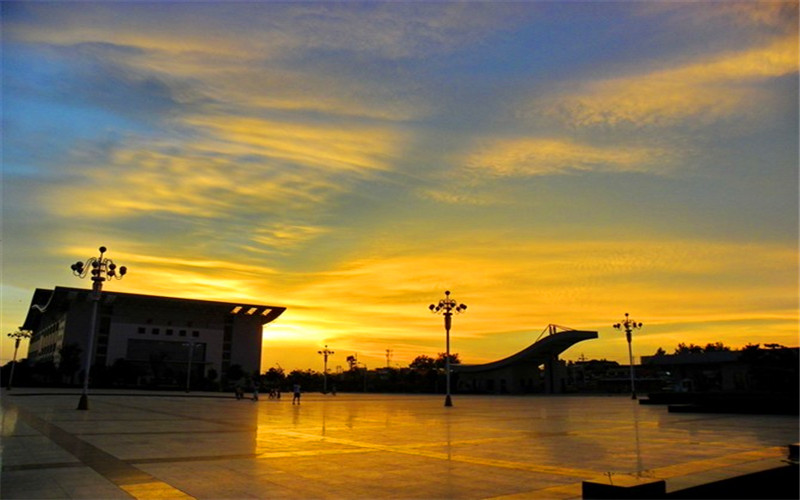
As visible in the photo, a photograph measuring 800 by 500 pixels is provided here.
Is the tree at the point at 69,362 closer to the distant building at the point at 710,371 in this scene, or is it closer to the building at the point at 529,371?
the building at the point at 529,371

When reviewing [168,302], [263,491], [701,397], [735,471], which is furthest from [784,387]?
[168,302]

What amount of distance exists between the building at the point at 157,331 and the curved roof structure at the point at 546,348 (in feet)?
154

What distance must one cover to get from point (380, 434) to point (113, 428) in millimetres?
7172

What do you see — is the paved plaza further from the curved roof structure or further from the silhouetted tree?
the silhouetted tree

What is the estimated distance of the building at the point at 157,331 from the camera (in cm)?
8456

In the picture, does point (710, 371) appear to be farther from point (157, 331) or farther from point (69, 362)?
point (69, 362)

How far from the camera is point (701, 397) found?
2430 centimetres

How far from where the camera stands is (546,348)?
198 ft

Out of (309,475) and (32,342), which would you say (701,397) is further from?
(32,342)

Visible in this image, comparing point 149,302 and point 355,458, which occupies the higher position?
point 149,302

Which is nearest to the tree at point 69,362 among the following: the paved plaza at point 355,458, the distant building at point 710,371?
the paved plaza at point 355,458

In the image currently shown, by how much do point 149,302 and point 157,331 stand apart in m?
5.06

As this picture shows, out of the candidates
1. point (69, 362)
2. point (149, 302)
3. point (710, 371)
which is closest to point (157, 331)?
point (149, 302)

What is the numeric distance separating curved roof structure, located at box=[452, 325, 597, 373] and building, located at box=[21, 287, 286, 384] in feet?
154
